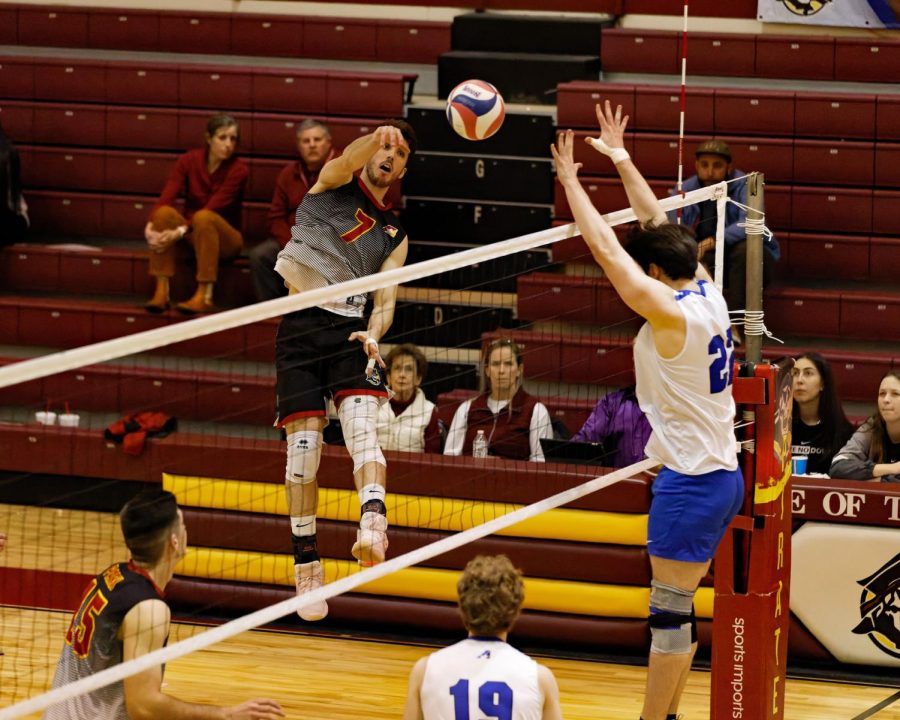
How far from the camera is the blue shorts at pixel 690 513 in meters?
6.09

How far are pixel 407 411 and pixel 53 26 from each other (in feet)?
22.3

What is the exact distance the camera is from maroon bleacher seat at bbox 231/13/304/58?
44.6ft

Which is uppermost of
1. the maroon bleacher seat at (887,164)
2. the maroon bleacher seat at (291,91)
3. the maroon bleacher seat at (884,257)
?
the maroon bleacher seat at (291,91)

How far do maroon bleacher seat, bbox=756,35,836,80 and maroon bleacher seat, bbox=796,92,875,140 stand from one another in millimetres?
687

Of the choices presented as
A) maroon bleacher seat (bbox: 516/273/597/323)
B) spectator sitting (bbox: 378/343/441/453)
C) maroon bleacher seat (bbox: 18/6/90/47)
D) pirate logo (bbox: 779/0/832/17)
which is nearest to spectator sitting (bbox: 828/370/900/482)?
spectator sitting (bbox: 378/343/441/453)

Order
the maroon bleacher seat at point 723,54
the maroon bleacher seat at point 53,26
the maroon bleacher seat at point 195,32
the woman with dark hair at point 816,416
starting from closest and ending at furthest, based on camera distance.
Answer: the woman with dark hair at point 816,416 < the maroon bleacher seat at point 723,54 < the maroon bleacher seat at point 195,32 < the maroon bleacher seat at point 53,26

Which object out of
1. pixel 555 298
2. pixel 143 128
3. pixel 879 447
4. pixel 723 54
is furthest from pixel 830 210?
pixel 143 128

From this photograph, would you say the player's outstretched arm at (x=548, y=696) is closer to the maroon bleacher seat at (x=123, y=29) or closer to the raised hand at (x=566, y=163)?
the raised hand at (x=566, y=163)

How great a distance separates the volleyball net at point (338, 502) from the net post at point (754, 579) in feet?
1.82

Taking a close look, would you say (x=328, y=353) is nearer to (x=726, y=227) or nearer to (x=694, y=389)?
(x=694, y=389)

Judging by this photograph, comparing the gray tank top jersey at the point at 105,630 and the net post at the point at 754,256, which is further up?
the net post at the point at 754,256

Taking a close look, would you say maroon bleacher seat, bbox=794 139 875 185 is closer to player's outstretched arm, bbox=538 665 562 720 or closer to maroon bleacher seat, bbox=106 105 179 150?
maroon bleacher seat, bbox=106 105 179 150

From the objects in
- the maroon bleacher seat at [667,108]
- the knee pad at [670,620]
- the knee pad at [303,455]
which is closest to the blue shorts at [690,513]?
the knee pad at [670,620]

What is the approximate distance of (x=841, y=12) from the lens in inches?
496
